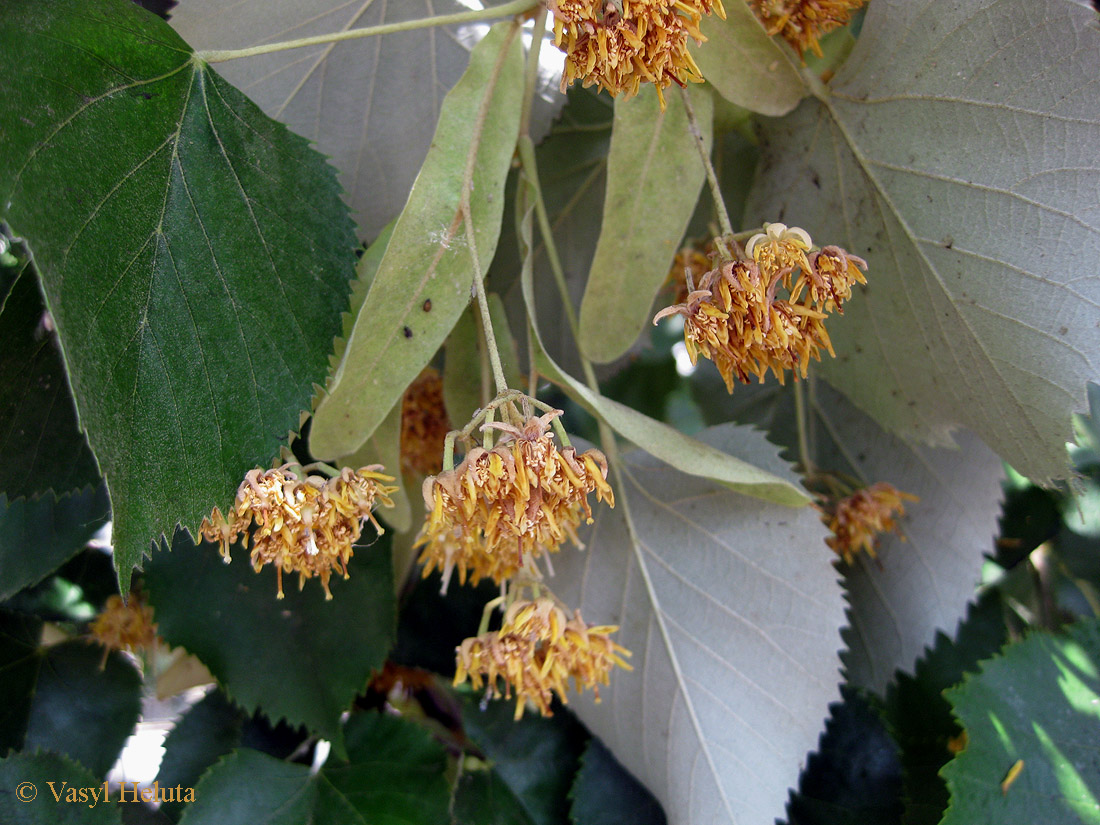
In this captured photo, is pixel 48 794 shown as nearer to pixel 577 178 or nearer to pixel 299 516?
pixel 299 516

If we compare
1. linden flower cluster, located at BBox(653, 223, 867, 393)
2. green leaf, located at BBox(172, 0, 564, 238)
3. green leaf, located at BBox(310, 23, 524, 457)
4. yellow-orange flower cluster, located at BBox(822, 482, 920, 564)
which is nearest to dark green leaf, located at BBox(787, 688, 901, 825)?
yellow-orange flower cluster, located at BBox(822, 482, 920, 564)

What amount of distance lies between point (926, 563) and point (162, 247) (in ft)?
2.27

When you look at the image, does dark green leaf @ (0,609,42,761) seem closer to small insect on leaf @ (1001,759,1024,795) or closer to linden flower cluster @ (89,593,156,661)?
linden flower cluster @ (89,593,156,661)

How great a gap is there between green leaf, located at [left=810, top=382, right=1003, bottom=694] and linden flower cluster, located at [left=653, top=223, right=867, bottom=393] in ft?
1.16

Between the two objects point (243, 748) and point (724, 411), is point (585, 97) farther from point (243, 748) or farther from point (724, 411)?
point (243, 748)

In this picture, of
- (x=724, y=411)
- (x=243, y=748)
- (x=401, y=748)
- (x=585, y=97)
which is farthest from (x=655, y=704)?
(x=585, y=97)

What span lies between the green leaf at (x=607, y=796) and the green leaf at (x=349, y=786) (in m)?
0.11

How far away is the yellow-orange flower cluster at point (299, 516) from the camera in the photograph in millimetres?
431

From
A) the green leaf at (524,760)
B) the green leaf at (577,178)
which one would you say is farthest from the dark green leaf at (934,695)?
the green leaf at (577,178)

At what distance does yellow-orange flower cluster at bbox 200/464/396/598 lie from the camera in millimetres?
431

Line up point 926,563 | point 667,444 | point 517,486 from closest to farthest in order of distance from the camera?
point 517,486
point 667,444
point 926,563

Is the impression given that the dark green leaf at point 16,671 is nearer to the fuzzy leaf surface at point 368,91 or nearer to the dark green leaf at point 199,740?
the dark green leaf at point 199,740

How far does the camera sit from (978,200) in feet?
1.71

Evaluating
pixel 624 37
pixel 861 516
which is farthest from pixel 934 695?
pixel 624 37
